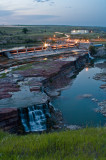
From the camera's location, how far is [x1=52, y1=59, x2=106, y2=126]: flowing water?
45.7 ft

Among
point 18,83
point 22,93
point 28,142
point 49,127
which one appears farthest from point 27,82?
point 28,142

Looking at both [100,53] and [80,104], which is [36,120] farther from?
[100,53]

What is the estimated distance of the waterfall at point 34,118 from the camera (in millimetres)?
12053

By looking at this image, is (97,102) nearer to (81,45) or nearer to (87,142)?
(87,142)

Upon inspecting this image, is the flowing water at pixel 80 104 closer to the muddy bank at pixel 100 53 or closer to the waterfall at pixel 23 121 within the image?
the waterfall at pixel 23 121

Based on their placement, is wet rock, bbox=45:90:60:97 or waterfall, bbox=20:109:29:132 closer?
waterfall, bbox=20:109:29:132

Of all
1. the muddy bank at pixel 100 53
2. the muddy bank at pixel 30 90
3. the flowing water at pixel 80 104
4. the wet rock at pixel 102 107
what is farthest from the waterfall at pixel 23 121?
the muddy bank at pixel 100 53

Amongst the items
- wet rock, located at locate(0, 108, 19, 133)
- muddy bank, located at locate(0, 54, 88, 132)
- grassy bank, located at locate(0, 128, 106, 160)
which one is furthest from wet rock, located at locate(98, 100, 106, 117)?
grassy bank, located at locate(0, 128, 106, 160)

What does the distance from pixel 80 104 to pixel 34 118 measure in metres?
5.48

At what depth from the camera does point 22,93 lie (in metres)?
14.6

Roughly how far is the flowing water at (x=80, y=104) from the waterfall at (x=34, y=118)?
200 cm

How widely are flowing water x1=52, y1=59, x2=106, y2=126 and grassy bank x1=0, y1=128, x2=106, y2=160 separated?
6.00 m

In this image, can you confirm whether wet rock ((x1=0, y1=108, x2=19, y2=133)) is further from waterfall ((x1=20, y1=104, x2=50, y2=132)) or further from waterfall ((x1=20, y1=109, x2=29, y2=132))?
waterfall ((x1=20, y1=104, x2=50, y2=132))

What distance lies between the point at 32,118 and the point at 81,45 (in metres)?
42.7
